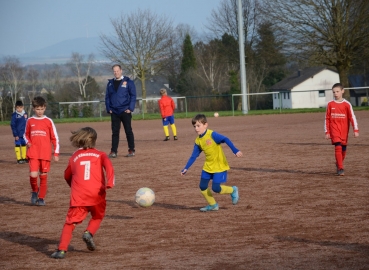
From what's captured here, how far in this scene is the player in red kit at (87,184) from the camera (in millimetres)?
6312

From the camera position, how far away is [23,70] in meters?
89.4

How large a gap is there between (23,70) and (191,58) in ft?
97.2

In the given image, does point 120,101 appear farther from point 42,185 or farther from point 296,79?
point 296,79

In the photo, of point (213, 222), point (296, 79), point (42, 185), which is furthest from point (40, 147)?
point (296, 79)

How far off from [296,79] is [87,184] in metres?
80.0

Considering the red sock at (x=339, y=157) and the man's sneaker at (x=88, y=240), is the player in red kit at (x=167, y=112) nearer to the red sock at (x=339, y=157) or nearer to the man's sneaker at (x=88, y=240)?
the red sock at (x=339, y=157)

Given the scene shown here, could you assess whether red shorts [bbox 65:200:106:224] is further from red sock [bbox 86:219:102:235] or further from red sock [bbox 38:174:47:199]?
red sock [bbox 38:174:47:199]

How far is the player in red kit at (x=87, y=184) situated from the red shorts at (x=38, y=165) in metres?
3.07

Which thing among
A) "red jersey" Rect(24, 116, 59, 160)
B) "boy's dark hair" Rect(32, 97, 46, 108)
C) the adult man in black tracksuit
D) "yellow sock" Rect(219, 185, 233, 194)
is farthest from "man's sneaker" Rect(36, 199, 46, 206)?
the adult man in black tracksuit

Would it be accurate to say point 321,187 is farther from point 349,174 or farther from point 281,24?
point 281,24

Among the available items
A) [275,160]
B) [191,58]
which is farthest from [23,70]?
[275,160]

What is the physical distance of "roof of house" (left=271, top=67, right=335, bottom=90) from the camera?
8062 centimetres

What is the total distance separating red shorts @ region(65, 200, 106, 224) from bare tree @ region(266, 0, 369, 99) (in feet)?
118

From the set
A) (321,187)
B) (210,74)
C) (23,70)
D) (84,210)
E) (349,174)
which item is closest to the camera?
(84,210)
